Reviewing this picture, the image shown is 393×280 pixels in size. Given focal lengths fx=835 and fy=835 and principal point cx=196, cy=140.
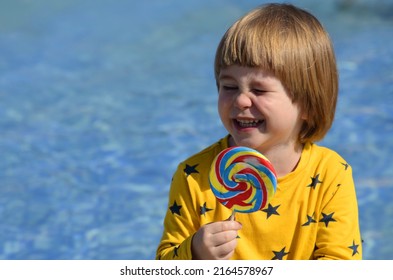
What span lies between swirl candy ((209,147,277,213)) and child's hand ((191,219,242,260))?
19 cm

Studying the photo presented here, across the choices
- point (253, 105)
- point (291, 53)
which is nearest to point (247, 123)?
point (253, 105)

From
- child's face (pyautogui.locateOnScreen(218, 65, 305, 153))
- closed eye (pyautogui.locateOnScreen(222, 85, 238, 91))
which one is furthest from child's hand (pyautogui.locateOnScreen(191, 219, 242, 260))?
closed eye (pyautogui.locateOnScreen(222, 85, 238, 91))

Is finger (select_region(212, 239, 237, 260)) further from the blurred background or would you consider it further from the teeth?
the blurred background

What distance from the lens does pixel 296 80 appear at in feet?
13.4

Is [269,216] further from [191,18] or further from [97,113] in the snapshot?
[191,18]

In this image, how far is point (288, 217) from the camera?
419 centimetres

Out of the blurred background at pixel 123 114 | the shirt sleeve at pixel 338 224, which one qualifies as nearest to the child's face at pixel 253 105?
the shirt sleeve at pixel 338 224

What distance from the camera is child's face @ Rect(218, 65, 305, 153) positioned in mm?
4016

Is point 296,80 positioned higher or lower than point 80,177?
lower

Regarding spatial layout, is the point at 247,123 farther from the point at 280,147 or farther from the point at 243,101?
the point at 280,147

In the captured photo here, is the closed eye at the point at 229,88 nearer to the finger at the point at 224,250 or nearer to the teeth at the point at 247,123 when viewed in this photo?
the teeth at the point at 247,123

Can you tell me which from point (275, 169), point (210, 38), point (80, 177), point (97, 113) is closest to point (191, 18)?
point (210, 38)

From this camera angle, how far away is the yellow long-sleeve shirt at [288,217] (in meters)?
4.18

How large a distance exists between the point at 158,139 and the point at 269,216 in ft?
13.5
